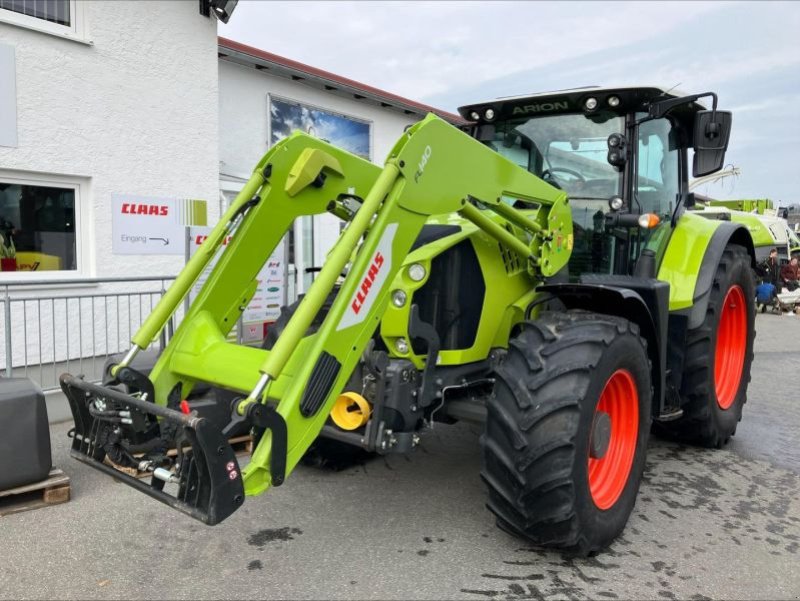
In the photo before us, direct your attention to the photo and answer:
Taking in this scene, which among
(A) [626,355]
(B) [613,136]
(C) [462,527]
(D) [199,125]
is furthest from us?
(D) [199,125]

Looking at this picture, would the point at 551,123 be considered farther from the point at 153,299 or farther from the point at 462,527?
the point at 153,299

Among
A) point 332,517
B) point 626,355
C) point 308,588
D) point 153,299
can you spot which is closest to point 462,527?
point 332,517

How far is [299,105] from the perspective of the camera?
9.86 meters

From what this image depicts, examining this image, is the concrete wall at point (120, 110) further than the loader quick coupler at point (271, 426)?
Yes

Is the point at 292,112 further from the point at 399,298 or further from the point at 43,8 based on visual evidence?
the point at 399,298

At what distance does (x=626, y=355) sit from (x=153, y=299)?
16.7ft

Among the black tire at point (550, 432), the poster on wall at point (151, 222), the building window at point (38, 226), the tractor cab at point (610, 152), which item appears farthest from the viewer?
the poster on wall at point (151, 222)

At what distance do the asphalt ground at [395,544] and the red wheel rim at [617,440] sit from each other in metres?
0.29

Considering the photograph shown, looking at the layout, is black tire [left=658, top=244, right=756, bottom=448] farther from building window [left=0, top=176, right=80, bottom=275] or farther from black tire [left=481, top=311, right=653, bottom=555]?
building window [left=0, top=176, right=80, bottom=275]

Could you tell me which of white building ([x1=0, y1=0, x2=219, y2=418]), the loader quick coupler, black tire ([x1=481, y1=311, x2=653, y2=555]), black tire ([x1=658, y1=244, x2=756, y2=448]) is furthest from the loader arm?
white building ([x1=0, y1=0, x2=219, y2=418])

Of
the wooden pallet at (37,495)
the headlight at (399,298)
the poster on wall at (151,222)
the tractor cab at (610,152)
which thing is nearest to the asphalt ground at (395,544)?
the wooden pallet at (37,495)

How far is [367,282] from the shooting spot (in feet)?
9.20

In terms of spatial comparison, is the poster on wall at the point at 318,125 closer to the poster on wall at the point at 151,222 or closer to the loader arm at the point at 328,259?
the poster on wall at the point at 151,222

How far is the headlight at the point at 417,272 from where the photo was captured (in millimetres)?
3320
